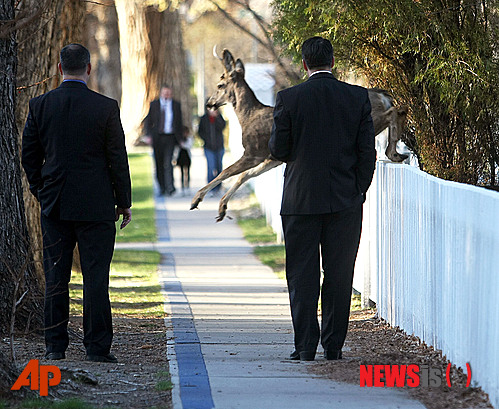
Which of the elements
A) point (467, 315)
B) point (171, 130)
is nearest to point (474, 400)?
point (467, 315)

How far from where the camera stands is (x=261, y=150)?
9867 mm

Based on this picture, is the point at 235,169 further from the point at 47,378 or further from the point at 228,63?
the point at 47,378

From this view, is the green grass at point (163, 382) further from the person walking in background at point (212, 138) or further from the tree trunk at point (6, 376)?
the person walking in background at point (212, 138)

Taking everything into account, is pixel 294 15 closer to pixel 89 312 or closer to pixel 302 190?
pixel 302 190

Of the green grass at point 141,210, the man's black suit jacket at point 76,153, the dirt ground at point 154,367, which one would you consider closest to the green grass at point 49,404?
the dirt ground at point 154,367

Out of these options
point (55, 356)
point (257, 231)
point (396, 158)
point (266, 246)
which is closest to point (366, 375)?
point (55, 356)

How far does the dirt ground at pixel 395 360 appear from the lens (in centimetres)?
546

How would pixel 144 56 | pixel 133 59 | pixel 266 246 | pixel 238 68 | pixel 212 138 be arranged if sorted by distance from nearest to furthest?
pixel 238 68 < pixel 266 246 < pixel 212 138 < pixel 144 56 < pixel 133 59

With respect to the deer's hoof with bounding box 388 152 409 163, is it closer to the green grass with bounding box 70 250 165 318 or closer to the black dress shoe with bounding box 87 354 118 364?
the green grass with bounding box 70 250 165 318

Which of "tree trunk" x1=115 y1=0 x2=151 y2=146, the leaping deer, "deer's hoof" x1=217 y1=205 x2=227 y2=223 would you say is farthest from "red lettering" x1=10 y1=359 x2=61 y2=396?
"tree trunk" x1=115 y1=0 x2=151 y2=146

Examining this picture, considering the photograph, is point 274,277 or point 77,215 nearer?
point 77,215

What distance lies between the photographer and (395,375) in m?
6.04

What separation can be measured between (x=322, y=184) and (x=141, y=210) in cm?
1529

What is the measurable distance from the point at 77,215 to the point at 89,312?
64 centimetres
